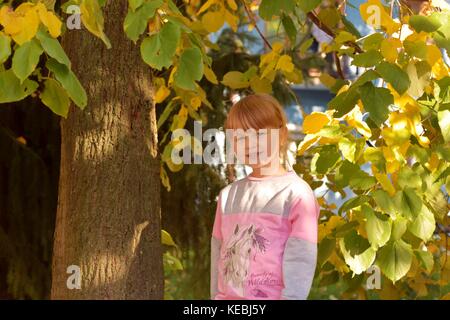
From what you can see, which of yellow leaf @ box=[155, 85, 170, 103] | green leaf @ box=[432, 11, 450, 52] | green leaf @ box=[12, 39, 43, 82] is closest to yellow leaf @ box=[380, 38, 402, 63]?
green leaf @ box=[432, 11, 450, 52]

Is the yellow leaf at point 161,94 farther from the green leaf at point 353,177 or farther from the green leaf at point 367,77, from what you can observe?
the green leaf at point 367,77

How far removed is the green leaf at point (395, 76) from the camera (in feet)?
9.20

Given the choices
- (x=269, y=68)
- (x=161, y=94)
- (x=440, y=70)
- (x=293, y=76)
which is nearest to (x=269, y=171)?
(x=440, y=70)

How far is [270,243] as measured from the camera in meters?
2.56

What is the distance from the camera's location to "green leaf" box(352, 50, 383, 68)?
112 inches

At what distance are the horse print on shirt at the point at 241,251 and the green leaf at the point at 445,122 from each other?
728 mm

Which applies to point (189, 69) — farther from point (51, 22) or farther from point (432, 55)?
point (432, 55)

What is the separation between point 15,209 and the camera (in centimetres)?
481

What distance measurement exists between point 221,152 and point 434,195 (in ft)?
6.73

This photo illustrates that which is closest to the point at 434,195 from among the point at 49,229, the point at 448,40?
the point at 448,40

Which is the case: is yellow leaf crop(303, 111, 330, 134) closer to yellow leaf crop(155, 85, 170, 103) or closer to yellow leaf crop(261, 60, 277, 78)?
yellow leaf crop(261, 60, 277, 78)

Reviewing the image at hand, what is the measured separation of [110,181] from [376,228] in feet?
2.91
